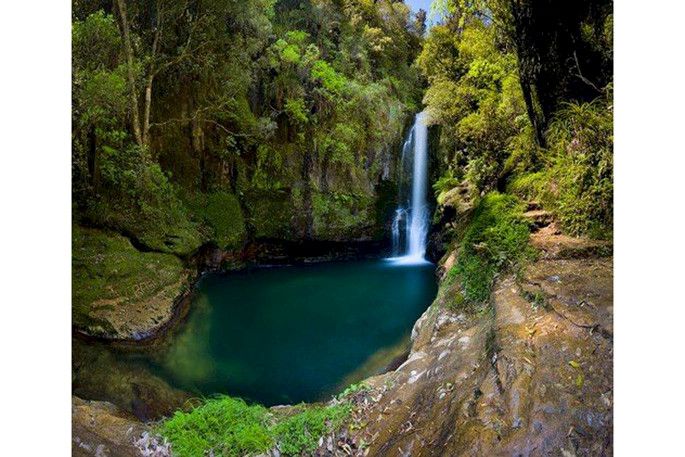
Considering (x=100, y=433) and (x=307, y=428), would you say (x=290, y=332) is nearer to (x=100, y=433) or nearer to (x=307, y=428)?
(x=307, y=428)

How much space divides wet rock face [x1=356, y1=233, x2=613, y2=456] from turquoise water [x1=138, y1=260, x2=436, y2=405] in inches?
79.8

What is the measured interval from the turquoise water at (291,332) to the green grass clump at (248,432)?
1.42m

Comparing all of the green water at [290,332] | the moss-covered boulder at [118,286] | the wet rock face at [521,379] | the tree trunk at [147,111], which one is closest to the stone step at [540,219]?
the wet rock face at [521,379]

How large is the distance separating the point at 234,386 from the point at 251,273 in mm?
5006

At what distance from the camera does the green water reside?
5121mm

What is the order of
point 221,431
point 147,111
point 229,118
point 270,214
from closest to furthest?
point 221,431 < point 147,111 < point 229,118 < point 270,214

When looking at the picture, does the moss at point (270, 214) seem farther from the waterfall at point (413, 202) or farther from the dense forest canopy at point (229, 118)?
the waterfall at point (413, 202)

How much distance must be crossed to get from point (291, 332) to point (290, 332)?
0.06 feet

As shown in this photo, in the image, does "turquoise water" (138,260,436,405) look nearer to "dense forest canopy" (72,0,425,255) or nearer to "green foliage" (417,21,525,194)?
"dense forest canopy" (72,0,425,255)

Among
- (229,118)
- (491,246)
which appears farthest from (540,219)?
(229,118)

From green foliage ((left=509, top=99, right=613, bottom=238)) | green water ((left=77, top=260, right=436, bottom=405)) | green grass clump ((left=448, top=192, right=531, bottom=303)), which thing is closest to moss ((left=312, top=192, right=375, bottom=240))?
green water ((left=77, top=260, right=436, bottom=405))

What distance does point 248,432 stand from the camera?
3.07m
